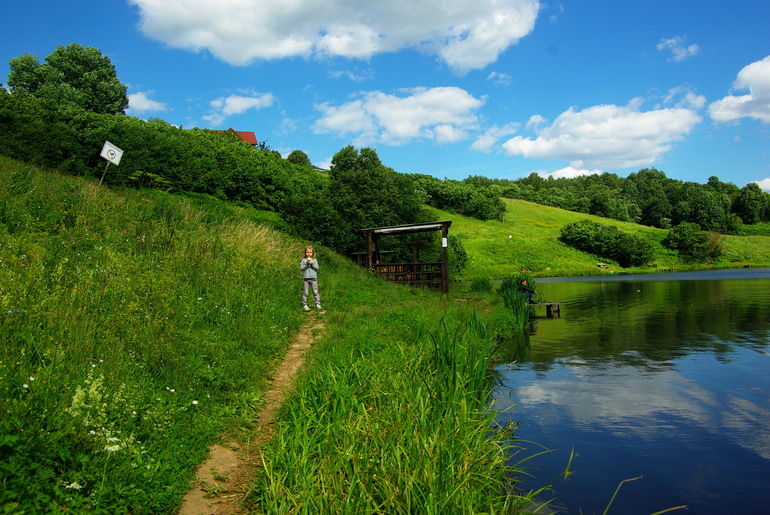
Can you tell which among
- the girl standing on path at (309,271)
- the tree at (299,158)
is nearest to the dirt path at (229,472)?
the girl standing on path at (309,271)

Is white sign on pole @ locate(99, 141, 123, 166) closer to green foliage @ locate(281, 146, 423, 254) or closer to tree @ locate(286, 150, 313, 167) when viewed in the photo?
green foliage @ locate(281, 146, 423, 254)

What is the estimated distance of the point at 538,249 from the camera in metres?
66.4

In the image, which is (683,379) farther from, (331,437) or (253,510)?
(253,510)

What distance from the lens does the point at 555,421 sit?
25.2 ft

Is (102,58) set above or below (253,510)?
above

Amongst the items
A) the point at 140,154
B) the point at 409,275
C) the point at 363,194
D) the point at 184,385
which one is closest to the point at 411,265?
the point at 409,275

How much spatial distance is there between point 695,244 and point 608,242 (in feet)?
37.3

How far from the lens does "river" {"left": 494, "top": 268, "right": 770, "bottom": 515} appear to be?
553cm

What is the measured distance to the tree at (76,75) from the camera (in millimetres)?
50250

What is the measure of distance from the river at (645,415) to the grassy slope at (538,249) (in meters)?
39.9

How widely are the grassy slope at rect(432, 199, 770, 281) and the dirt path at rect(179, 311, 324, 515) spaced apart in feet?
160

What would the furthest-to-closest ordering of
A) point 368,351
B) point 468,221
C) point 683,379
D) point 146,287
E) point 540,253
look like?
point 468,221
point 540,253
point 683,379
point 368,351
point 146,287

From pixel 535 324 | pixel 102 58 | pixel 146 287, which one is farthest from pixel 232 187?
pixel 102 58

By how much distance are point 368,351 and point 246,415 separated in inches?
120
